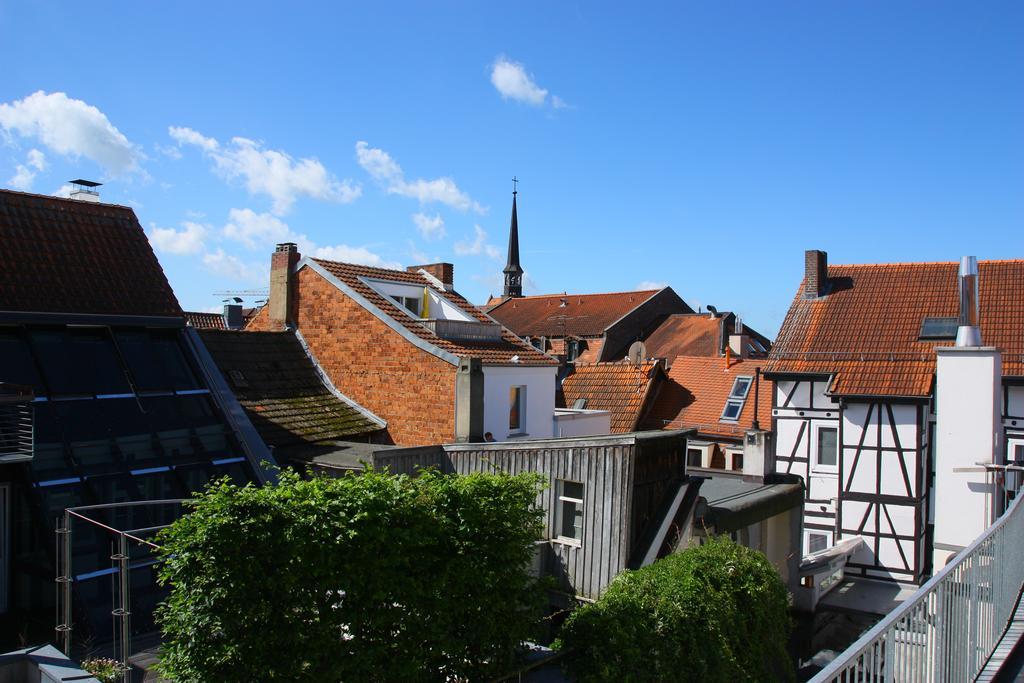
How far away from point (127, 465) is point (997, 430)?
12.9 metres

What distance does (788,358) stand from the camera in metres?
25.3

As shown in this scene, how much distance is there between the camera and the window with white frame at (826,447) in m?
23.7

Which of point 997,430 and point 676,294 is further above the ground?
point 676,294

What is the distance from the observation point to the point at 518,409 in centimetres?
1997

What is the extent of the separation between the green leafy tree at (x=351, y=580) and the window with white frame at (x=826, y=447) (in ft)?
55.6

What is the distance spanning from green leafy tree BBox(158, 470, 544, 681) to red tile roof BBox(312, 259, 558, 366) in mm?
9345

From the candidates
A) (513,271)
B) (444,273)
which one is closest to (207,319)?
(444,273)

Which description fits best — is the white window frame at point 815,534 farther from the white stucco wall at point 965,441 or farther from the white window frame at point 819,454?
the white stucco wall at point 965,441

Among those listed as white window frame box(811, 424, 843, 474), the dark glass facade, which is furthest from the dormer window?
white window frame box(811, 424, 843, 474)

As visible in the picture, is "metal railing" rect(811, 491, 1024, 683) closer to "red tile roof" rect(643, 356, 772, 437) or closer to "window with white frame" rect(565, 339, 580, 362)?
"red tile roof" rect(643, 356, 772, 437)

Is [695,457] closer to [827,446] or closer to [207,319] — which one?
[827,446]

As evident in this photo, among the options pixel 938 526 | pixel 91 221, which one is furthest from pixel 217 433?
pixel 938 526

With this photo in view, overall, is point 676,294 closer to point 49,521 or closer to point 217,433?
point 217,433

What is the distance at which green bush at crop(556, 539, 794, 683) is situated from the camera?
9812 millimetres
